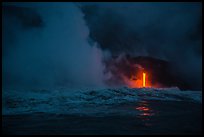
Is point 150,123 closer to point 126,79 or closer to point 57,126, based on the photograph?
point 57,126

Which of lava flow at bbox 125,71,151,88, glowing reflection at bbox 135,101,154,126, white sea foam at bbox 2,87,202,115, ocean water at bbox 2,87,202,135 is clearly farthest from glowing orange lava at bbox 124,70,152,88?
glowing reflection at bbox 135,101,154,126

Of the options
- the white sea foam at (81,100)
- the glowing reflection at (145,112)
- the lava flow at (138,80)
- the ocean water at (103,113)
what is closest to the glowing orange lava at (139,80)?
the lava flow at (138,80)

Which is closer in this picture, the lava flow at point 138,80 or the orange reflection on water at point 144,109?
the orange reflection on water at point 144,109

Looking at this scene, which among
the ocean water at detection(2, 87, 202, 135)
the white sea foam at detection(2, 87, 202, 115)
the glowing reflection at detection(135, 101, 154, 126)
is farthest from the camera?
the white sea foam at detection(2, 87, 202, 115)

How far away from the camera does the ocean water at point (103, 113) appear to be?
448 cm

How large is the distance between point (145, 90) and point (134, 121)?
4762 millimetres

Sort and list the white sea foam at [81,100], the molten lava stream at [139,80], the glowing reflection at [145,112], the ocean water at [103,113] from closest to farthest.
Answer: the ocean water at [103,113] → the glowing reflection at [145,112] → the white sea foam at [81,100] → the molten lava stream at [139,80]

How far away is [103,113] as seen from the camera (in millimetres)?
6074

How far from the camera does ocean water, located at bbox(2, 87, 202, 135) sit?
14.7 ft

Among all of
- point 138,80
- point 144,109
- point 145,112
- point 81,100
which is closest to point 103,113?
point 145,112

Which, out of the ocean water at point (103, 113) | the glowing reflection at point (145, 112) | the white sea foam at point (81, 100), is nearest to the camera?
the ocean water at point (103, 113)

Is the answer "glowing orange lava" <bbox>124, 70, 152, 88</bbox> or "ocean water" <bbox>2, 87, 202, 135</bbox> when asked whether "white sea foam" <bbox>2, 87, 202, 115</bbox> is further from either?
"glowing orange lava" <bbox>124, 70, 152, 88</bbox>

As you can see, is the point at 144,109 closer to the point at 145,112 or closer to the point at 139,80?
the point at 145,112

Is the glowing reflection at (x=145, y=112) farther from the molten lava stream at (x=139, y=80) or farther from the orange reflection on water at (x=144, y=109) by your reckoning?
the molten lava stream at (x=139, y=80)
